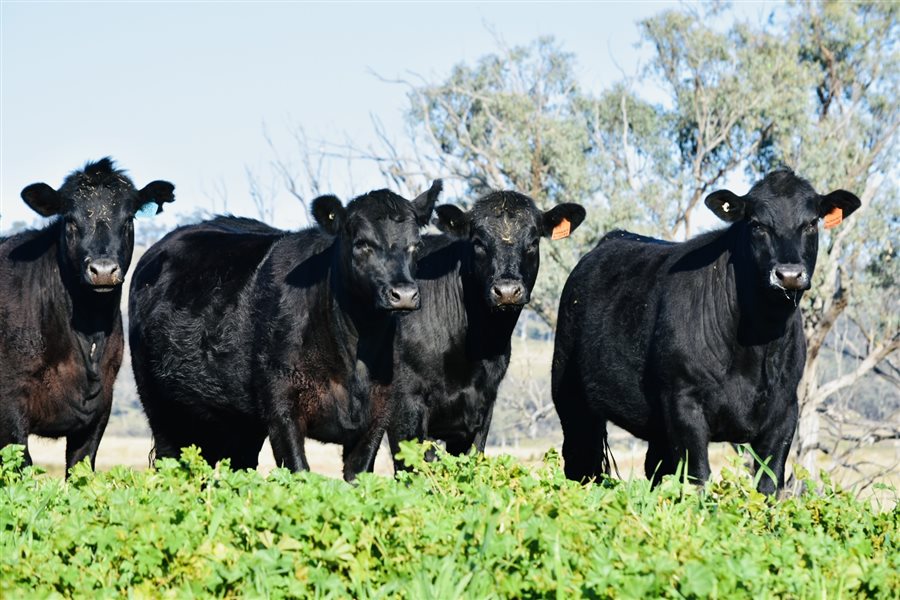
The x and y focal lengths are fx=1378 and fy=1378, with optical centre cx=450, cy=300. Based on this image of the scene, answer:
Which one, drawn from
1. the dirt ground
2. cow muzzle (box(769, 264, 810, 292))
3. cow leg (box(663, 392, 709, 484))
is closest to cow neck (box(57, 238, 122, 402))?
cow leg (box(663, 392, 709, 484))

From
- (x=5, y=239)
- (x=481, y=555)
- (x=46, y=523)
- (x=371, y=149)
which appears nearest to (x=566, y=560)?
(x=481, y=555)

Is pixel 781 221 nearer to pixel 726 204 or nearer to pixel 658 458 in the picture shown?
pixel 726 204

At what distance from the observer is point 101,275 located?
8.80m

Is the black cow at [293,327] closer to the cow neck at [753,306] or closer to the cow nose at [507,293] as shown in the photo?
the cow nose at [507,293]

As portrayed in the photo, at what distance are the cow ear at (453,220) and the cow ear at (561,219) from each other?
0.64 metres

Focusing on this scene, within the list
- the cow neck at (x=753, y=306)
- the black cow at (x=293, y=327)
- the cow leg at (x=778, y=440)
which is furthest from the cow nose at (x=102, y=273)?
the cow leg at (x=778, y=440)

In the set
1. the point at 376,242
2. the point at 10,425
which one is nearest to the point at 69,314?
the point at 10,425

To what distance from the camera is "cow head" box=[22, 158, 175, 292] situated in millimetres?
8883

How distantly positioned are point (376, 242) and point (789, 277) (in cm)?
262

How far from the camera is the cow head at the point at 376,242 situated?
8555 mm

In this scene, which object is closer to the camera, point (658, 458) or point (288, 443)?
point (288, 443)

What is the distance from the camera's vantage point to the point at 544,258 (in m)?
25.9

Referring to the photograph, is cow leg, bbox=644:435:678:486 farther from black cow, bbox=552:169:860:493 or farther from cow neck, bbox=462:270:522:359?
cow neck, bbox=462:270:522:359

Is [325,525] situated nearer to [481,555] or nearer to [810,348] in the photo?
[481,555]
